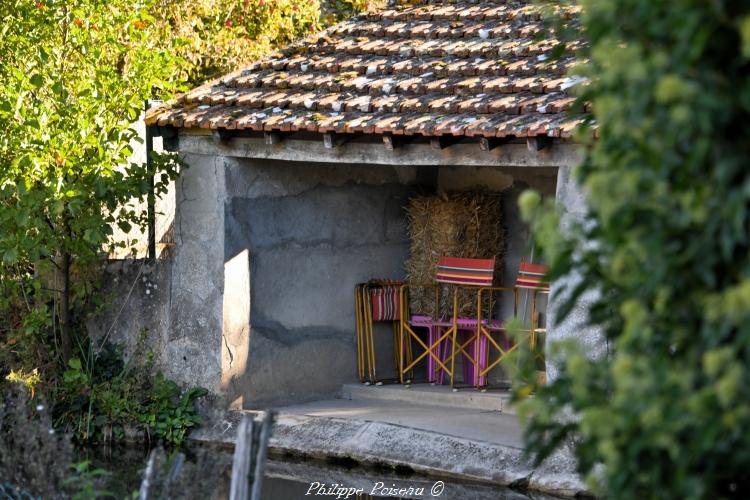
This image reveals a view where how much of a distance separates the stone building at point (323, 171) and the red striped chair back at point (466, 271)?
2.04 ft

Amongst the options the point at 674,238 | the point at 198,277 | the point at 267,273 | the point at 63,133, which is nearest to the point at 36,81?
the point at 63,133

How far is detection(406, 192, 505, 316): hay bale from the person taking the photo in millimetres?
10250

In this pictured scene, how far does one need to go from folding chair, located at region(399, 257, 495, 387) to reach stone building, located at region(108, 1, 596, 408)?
490 millimetres

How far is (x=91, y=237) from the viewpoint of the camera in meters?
8.95

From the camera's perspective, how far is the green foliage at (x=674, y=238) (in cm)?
270

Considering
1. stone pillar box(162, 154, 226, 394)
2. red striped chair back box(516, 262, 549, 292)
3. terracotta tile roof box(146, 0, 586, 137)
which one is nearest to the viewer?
terracotta tile roof box(146, 0, 586, 137)

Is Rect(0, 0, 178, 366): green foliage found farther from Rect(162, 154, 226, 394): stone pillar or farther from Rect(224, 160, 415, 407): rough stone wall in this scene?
Rect(224, 160, 415, 407): rough stone wall

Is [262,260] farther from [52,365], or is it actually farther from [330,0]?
[330,0]

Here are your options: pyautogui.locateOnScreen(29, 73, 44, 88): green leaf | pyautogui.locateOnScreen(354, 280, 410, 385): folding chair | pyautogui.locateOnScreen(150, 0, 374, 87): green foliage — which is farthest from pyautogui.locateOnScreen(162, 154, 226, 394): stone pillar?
pyautogui.locateOnScreen(150, 0, 374, 87): green foliage

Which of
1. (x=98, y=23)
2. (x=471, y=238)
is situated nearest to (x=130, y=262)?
(x=98, y=23)

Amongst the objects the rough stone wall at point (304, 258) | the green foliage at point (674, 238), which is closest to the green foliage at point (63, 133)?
the rough stone wall at point (304, 258)

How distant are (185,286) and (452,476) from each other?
2.82m

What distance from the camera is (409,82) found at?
9000 mm

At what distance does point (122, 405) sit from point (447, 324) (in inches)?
110
